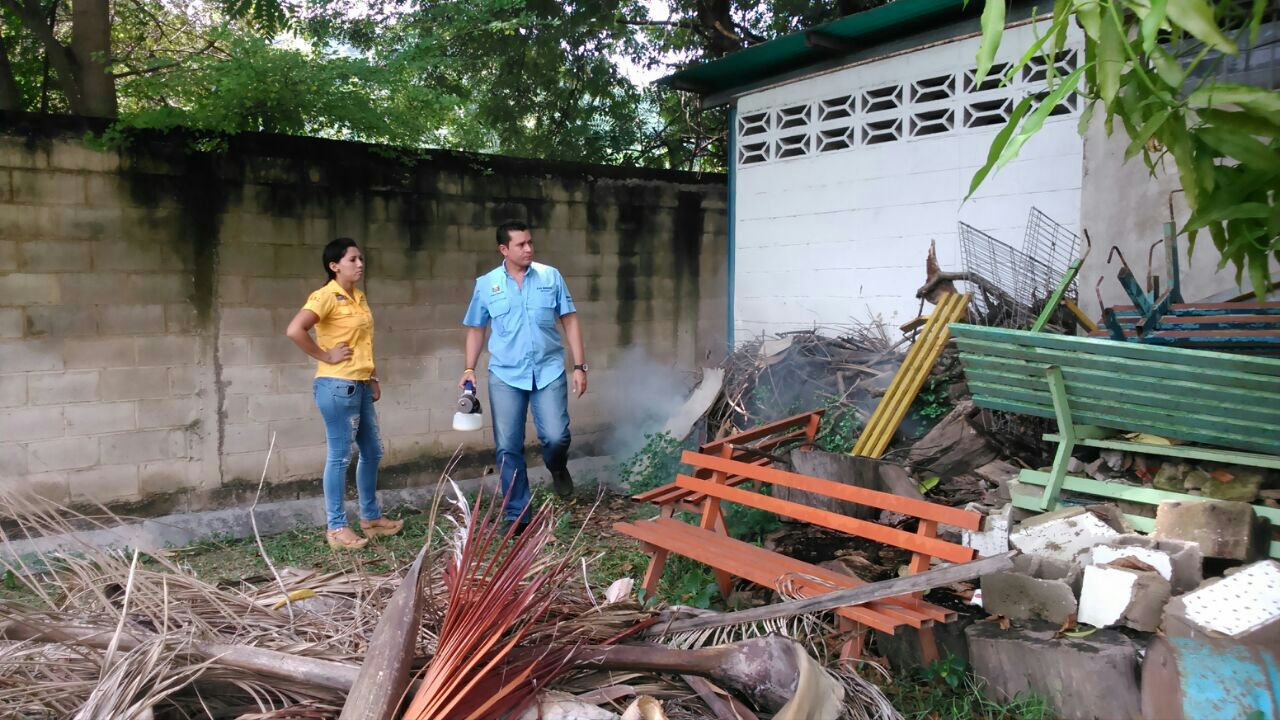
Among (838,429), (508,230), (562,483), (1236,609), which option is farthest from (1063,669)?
(508,230)

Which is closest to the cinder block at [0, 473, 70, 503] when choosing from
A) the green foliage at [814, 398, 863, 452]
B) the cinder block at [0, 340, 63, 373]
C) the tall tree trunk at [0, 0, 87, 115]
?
the cinder block at [0, 340, 63, 373]

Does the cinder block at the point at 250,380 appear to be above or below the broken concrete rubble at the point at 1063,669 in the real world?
above

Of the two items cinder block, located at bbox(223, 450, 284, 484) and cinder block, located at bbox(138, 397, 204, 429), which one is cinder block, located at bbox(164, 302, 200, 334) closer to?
cinder block, located at bbox(138, 397, 204, 429)

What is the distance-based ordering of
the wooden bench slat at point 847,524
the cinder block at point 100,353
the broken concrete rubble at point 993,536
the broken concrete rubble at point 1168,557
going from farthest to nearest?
the cinder block at point 100,353
the broken concrete rubble at point 993,536
the broken concrete rubble at point 1168,557
the wooden bench slat at point 847,524

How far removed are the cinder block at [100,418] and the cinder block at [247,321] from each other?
739 mm

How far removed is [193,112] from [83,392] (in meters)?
1.82

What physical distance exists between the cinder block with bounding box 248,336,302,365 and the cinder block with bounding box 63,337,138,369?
0.68m

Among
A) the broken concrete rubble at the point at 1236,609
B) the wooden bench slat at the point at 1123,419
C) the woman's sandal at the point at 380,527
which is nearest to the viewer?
the broken concrete rubble at the point at 1236,609

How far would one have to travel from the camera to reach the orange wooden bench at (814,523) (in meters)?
3.14

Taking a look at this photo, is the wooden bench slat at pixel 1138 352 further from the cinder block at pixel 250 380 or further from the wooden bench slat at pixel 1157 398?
the cinder block at pixel 250 380

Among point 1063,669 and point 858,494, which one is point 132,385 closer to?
point 858,494

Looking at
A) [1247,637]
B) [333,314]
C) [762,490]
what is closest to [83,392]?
[333,314]

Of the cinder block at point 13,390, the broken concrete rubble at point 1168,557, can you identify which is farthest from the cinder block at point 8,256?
the broken concrete rubble at point 1168,557

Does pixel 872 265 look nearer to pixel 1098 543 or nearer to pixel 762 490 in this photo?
pixel 762 490
